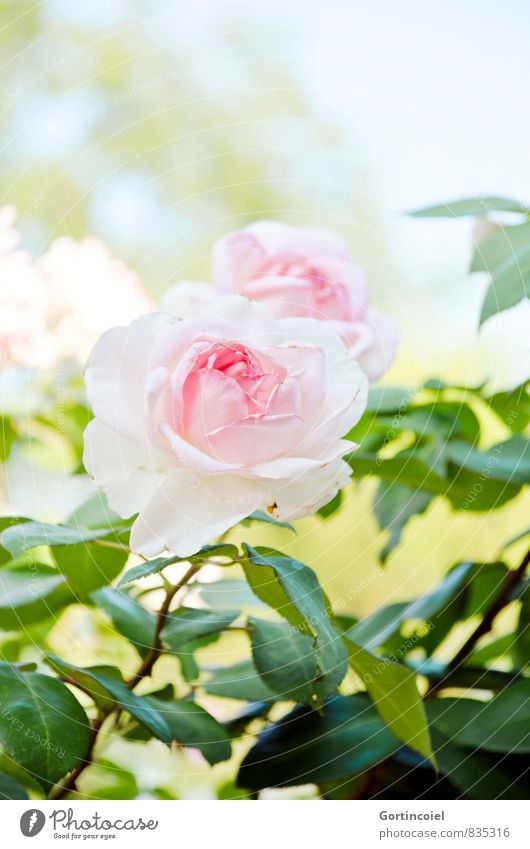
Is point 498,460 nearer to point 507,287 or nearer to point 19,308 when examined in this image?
point 507,287

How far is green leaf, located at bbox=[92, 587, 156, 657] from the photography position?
28 cm

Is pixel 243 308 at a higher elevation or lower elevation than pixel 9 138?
lower

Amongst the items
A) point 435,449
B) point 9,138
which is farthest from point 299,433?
point 9,138

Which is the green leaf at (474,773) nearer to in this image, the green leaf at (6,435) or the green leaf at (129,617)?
the green leaf at (129,617)

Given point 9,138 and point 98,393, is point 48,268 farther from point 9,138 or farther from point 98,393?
point 98,393

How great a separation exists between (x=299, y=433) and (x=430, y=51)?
0.26 meters

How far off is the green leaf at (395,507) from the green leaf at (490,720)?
70 millimetres

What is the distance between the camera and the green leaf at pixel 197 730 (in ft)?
0.88

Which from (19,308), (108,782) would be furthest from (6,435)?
(108,782)

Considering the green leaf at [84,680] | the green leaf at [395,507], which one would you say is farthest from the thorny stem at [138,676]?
the green leaf at [395,507]

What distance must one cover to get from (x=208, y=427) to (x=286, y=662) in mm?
86

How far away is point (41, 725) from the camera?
24 cm

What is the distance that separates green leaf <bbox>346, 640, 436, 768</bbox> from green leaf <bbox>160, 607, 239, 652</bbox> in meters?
0.05

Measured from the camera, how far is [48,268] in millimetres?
375
